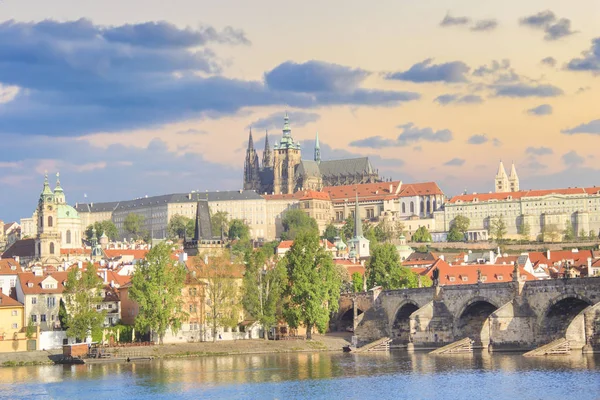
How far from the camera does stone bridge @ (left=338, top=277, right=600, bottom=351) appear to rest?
2904 inches

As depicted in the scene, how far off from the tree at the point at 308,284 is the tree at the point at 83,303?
43.1 feet

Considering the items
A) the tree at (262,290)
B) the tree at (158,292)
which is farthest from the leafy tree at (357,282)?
the tree at (158,292)

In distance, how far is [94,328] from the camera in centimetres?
8438

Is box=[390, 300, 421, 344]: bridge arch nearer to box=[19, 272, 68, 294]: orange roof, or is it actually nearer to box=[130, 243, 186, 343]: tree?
box=[130, 243, 186, 343]: tree

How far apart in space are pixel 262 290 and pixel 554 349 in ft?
78.8

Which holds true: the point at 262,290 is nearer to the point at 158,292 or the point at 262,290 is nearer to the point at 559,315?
the point at 158,292

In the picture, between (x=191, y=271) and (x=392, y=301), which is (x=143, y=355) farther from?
(x=392, y=301)

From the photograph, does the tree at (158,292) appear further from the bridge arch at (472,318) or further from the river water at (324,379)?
the bridge arch at (472,318)

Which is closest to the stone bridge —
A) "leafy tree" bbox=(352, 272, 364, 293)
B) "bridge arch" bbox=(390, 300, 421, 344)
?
"bridge arch" bbox=(390, 300, 421, 344)

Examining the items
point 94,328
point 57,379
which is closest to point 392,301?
point 94,328

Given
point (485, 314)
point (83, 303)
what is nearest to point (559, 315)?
point (485, 314)

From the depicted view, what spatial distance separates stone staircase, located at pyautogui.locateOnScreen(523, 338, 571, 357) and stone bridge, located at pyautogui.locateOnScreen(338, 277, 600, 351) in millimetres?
376

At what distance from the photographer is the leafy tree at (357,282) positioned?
11306cm

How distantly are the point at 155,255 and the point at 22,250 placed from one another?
105 m
